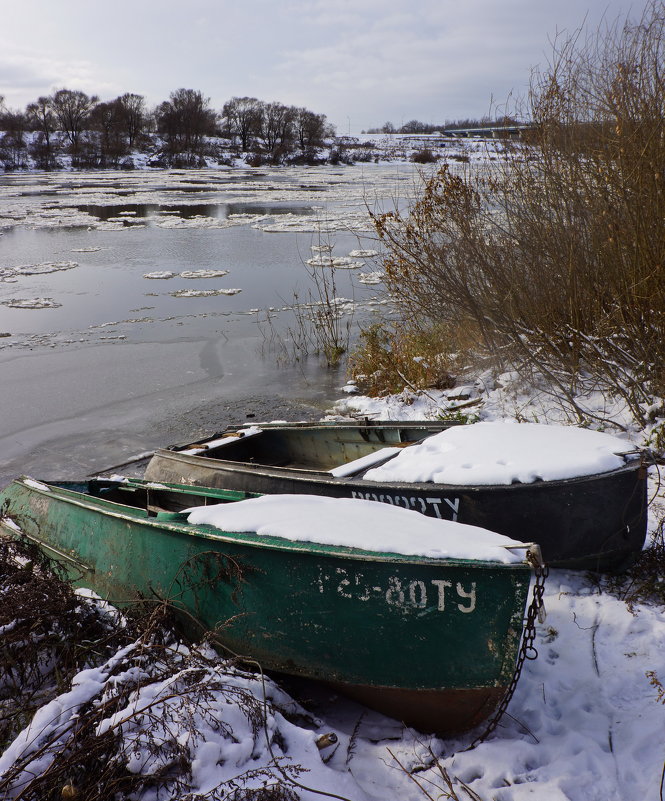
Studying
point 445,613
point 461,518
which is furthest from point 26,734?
point 461,518

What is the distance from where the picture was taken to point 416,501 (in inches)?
157

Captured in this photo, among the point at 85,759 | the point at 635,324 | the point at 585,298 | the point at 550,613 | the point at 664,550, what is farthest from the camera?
the point at 585,298

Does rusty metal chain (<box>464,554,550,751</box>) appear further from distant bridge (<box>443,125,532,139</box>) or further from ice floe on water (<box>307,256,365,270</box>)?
ice floe on water (<box>307,256,365,270</box>)

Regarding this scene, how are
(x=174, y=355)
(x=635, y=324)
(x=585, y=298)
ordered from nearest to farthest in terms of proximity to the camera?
(x=635, y=324)
(x=585, y=298)
(x=174, y=355)

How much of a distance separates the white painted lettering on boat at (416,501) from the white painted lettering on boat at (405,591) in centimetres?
95

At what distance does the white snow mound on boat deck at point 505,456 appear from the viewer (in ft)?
12.6

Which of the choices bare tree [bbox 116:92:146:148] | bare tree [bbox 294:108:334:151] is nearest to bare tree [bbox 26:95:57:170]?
bare tree [bbox 116:92:146:148]

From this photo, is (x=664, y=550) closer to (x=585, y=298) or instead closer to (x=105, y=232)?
(x=585, y=298)

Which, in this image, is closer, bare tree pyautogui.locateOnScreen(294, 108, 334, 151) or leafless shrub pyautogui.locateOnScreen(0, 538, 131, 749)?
leafless shrub pyautogui.locateOnScreen(0, 538, 131, 749)

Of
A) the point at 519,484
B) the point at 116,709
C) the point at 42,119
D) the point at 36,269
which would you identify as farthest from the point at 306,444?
the point at 42,119

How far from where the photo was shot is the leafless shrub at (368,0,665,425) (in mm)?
5316

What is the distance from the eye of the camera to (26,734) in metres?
2.87

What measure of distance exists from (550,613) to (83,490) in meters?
3.63

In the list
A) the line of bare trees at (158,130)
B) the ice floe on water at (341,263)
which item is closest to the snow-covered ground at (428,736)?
the ice floe on water at (341,263)
